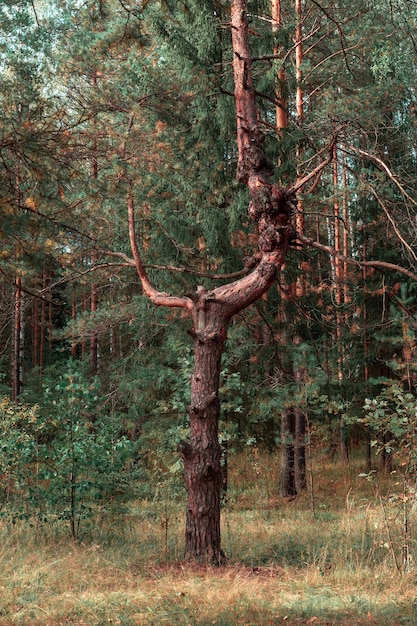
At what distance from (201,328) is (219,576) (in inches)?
85.3

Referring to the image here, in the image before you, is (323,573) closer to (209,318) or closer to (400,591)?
(400,591)

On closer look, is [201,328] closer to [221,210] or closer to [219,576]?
[219,576]

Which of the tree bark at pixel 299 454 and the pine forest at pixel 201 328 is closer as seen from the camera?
the pine forest at pixel 201 328

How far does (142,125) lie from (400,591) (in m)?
5.93

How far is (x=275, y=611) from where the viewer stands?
193 inches

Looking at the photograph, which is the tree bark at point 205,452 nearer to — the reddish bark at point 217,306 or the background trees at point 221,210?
the reddish bark at point 217,306

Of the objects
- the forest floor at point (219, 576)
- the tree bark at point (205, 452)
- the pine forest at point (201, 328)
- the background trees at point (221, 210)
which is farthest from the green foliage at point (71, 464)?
the background trees at point (221, 210)

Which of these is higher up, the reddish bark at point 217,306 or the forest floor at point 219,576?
the reddish bark at point 217,306

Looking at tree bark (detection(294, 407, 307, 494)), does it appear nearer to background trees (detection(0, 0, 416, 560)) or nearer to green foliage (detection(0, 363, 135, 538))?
background trees (detection(0, 0, 416, 560))

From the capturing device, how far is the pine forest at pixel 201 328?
18.6ft


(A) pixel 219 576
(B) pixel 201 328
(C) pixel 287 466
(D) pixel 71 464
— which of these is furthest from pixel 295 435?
(A) pixel 219 576

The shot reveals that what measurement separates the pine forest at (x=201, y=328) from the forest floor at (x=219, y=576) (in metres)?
0.03

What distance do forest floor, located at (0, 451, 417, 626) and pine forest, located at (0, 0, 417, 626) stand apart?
0.03m

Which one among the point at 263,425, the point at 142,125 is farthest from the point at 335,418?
the point at 142,125
